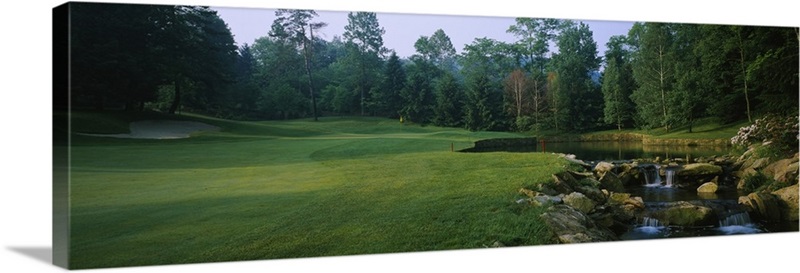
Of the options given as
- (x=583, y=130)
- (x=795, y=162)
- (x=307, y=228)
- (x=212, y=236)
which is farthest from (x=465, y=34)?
(x=795, y=162)

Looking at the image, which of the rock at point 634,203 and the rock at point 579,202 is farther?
the rock at point 634,203

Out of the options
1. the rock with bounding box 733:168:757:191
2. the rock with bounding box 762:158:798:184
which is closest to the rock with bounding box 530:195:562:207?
the rock with bounding box 733:168:757:191

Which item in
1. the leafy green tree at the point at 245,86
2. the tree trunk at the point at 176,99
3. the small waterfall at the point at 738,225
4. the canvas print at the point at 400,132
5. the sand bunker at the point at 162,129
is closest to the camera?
the canvas print at the point at 400,132

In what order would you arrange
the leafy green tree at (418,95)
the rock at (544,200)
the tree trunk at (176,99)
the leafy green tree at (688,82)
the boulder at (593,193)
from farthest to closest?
1. the leafy green tree at (688,82)
2. the boulder at (593,193)
3. the leafy green tree at (418,95)
4. the rock at (544,200)
5. the tree trunk at (176,99)

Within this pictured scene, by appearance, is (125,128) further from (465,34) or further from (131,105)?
(465,34)

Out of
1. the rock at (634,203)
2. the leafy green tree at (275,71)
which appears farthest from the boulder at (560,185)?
the leafy green tree at (275,71)

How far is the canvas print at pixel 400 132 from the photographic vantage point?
31.3 feet

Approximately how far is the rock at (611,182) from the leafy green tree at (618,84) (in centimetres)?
79

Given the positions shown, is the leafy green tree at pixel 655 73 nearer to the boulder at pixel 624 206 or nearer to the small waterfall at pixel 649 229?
the boulder at pixel 624 206

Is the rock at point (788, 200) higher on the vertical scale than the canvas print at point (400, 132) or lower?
lower

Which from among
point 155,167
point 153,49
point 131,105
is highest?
point 153,49

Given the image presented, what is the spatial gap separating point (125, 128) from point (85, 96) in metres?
0.78

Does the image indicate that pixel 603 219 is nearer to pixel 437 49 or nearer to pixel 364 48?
pixel 437 49

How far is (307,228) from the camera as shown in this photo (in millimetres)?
10211
